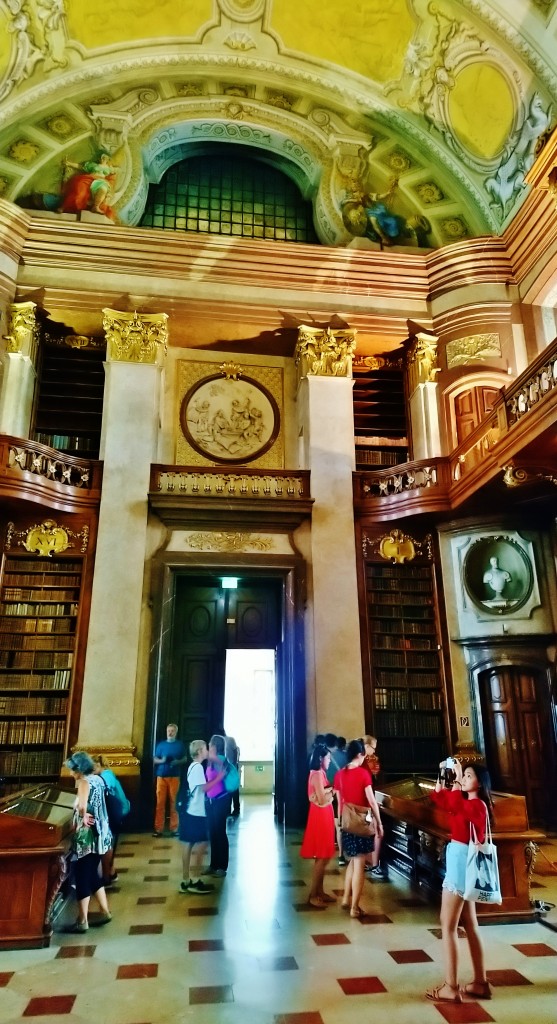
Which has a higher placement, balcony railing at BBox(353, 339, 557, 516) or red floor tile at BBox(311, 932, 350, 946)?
balcony railing at BBox(353, 339, 557, 516)

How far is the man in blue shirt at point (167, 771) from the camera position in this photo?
7.20m

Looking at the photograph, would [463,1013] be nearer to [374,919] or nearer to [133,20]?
[374,919]

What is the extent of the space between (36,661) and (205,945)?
5.26 m

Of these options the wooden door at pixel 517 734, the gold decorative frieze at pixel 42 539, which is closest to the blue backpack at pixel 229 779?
the wooden door at pixel 517 734

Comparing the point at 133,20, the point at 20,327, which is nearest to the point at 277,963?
the point at 20,327

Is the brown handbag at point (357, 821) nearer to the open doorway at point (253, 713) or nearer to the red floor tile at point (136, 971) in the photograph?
the red floor tile at point (136, 971)

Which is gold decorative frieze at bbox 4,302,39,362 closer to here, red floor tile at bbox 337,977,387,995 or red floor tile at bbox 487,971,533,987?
red floor tile at bbox 337,977,387,995

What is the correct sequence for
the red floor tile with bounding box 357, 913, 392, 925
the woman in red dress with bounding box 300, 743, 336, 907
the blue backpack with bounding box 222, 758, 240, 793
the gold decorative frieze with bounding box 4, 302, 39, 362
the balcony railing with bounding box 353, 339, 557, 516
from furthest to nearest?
the gold decorative frieze with bounding box 4, 302, 39, 362 → the balcony railing with bounding box 353, 339, 557, 516 → the blue backpack with bounding box 222, 758, 240, 793 → the woman in red dress with bounding box 300, 743, 336, 907 → the red floor tile with bounding box 357, 913, 392, 925

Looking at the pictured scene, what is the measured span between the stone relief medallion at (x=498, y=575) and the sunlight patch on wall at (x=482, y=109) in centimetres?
622

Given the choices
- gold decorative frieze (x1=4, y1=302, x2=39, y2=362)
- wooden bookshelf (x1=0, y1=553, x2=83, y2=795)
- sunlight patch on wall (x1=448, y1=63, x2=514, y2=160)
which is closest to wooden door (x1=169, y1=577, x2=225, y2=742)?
wooden bookshelf (x1=0, y1=553, x2=83, y2=795)

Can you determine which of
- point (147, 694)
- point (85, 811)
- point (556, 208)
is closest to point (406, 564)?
point (147, 694)

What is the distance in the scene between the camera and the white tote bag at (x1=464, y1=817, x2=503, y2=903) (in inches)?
123

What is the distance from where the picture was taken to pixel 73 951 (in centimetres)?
379

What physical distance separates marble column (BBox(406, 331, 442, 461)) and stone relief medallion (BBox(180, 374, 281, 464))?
2150mm
